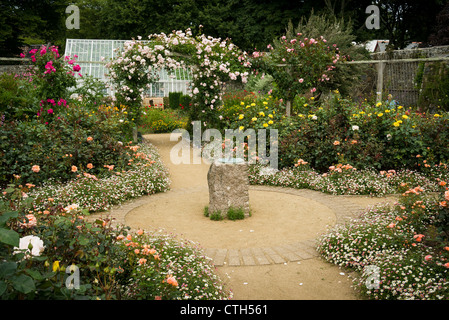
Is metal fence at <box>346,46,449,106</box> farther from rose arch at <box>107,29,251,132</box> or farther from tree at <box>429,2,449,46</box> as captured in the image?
rose arch at <box>107,29,251,132</box>

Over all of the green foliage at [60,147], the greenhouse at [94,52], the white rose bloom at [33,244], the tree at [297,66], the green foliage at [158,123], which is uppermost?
the greenhouse at [94,52]

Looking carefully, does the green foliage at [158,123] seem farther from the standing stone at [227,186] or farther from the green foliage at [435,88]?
the standing stone at [227,186]

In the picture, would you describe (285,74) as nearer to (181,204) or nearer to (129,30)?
(181,204)

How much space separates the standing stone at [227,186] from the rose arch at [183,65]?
5.32 m

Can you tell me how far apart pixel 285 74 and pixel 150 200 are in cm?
599

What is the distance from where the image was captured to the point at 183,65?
37.3 feet

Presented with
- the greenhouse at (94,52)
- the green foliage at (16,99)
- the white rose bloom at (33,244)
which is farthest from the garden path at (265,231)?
the greenhouse at (94,52)

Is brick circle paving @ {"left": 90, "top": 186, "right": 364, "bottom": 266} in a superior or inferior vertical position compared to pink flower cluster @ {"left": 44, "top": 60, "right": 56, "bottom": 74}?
inferior

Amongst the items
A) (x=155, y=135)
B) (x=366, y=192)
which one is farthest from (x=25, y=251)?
A: (x=155, y=135)

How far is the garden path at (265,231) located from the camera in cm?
375

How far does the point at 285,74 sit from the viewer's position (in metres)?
10.9

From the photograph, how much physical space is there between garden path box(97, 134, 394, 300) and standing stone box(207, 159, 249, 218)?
0.86ft

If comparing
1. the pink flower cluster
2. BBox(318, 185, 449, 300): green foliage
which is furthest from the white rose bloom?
the pink flower cluster

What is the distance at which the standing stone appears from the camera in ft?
18.8
